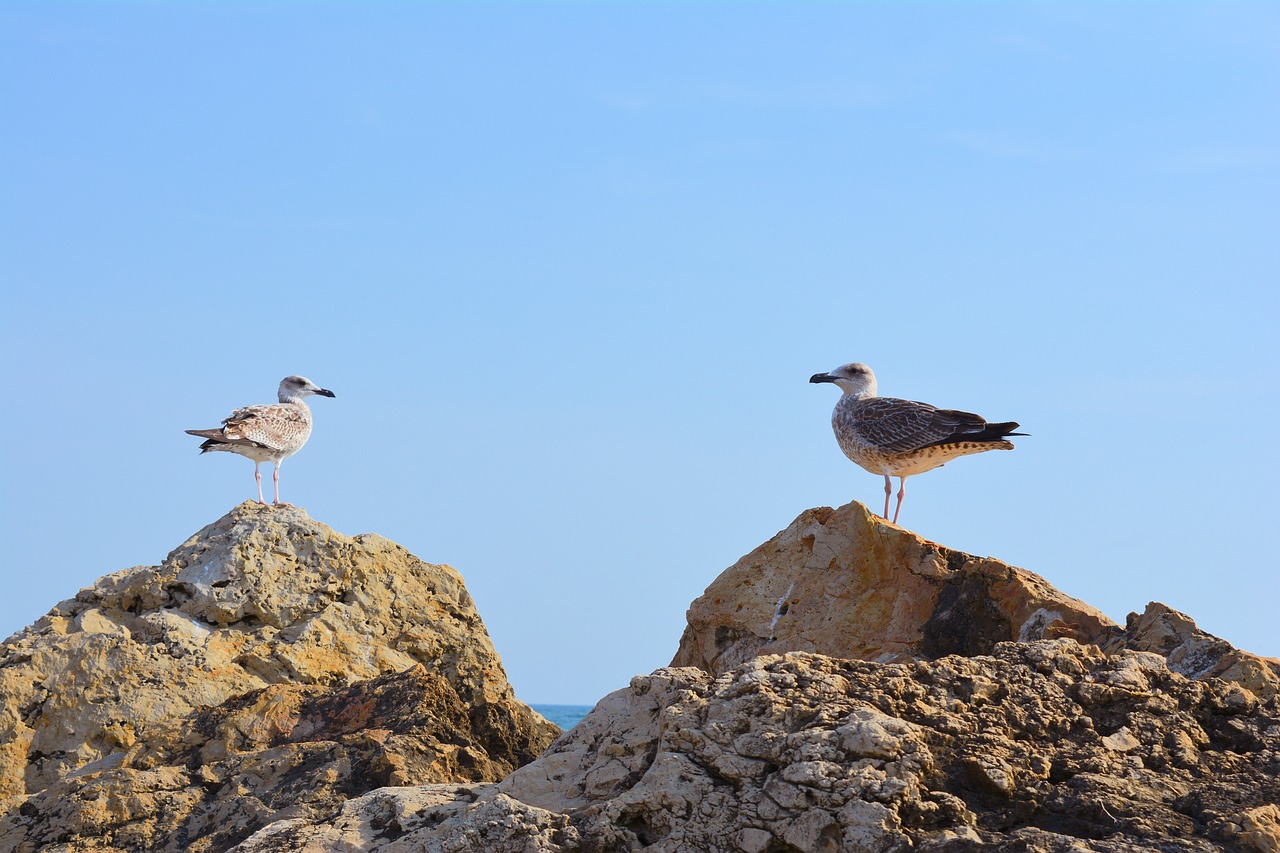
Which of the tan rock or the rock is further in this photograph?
the tan rock

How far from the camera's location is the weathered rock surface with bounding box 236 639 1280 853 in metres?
4.44

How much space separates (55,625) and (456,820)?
5.18m

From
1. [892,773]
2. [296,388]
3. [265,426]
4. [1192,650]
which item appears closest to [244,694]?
[892,773]

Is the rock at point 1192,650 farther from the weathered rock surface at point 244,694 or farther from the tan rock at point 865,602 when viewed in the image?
the weathered rock surface at point 244,694

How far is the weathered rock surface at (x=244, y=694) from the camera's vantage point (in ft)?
20.6

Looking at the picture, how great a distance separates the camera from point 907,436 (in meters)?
12.3

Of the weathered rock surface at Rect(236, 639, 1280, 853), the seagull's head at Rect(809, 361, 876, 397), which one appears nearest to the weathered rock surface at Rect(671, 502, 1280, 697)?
the weathered rock surface at Rect(236, 639, 1280, 853)

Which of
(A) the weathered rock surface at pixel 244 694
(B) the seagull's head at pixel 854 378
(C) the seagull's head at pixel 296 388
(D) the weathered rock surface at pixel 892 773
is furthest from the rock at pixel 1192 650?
(C) the seagull's head at pixel 296 388

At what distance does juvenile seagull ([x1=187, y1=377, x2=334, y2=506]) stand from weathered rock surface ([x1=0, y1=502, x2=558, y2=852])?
5.16 metres

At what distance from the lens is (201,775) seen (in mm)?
6504

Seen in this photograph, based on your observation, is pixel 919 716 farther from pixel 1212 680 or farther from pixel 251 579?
pixel 251 579

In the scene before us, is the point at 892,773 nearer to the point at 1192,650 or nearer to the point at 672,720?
the point at 672,720

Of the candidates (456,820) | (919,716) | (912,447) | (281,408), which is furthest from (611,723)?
(281,408)

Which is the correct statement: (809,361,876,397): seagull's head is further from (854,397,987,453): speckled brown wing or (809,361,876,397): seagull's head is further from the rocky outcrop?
the rocky outcrop
